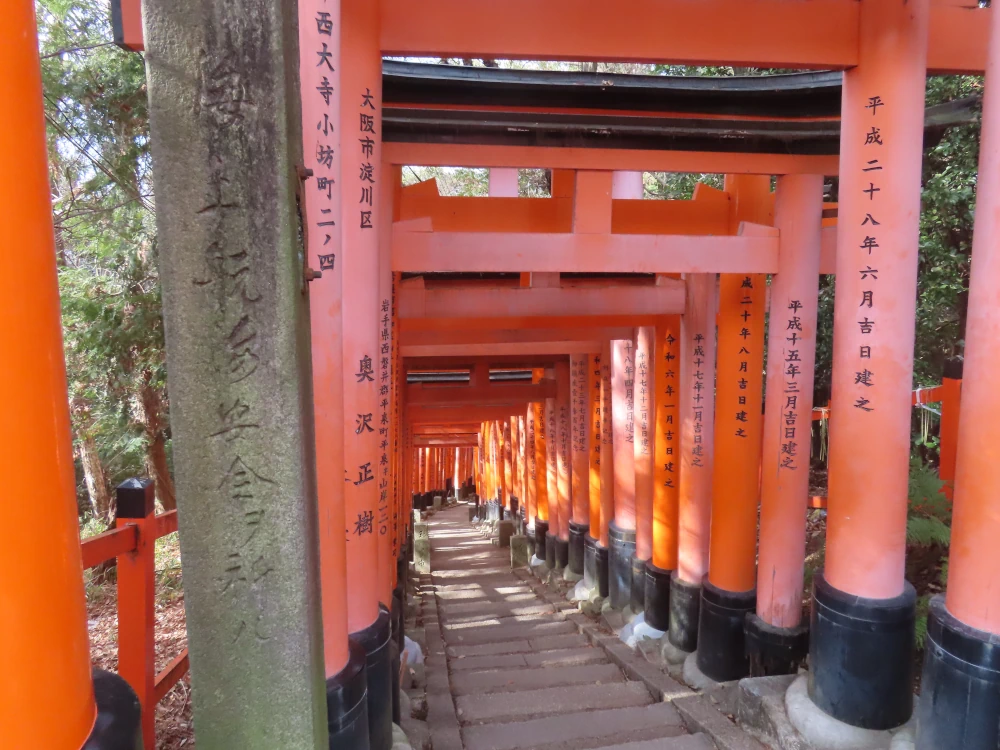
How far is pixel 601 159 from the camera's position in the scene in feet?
14.3

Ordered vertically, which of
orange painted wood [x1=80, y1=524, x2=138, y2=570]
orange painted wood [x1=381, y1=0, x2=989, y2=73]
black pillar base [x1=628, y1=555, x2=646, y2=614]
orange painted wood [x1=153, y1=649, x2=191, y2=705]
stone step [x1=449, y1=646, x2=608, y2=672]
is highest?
orange painted wood [x1=381, y1=0, x2=989, y2=73]

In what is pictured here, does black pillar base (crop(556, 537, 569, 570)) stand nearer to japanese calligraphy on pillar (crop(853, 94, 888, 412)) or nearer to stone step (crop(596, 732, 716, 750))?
stone step (crop(596, 732, 716, 750))

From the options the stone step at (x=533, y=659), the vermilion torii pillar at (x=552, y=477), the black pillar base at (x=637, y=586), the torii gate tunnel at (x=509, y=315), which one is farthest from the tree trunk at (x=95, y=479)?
the vermilion torii pillar at (x=552, y=477)

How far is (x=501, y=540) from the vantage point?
15.2 metres

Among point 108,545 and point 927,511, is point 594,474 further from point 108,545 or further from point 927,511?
point 108,545

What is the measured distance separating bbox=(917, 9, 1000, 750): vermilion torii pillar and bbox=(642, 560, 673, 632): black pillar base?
3393 mm

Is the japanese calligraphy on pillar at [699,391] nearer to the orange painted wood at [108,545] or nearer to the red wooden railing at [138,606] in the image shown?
the red wooden railing at [138,606]

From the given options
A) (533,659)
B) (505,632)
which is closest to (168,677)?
(533,659)

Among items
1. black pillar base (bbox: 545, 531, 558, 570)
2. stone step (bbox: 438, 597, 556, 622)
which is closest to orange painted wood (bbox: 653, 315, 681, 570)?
stone step (bbox: 438, 597, 556, 622)

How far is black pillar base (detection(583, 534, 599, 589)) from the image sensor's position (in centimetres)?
890

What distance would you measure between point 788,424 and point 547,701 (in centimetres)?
268

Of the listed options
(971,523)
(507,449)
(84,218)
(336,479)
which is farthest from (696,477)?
(507,449)

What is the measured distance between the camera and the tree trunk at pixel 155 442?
24.3 feet

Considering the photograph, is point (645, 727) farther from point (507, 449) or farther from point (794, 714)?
point (507, 449)
